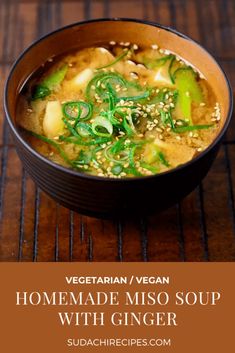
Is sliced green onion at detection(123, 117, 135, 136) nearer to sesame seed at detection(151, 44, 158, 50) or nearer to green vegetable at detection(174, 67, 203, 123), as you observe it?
green vegetable at detection(174, 67, 203, 123)

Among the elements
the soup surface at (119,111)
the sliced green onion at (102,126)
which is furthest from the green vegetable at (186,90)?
the sliced green onion at (102,126)

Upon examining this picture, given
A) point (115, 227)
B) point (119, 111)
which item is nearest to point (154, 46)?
point (119, 111)

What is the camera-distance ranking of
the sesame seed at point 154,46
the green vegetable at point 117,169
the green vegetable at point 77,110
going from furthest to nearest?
1. the sesame seed at point 154,46
2. the green vegetable at point 77,110
3. the green vegetable at point 117,169

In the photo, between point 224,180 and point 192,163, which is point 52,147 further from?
point 224,180

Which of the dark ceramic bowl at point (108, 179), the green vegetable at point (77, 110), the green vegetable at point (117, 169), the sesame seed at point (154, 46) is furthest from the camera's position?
the sesame seed at point (154, 46)

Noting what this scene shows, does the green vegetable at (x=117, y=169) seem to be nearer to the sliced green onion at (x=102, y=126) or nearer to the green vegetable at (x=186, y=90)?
the sliced green onion at (x=102, y=126)

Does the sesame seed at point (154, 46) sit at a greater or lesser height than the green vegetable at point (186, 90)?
greater
